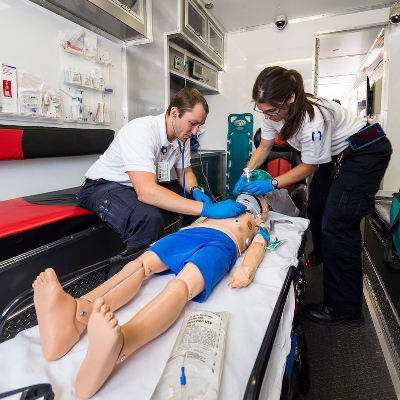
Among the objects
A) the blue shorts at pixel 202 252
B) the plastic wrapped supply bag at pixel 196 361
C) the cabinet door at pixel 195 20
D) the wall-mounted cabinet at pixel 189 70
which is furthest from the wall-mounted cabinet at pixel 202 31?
the plastic wrapped supply bag at pixel 196 361

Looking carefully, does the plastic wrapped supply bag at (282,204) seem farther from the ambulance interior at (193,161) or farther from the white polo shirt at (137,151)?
the white polo shirt at (137,151)

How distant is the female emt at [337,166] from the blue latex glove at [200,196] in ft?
1.09

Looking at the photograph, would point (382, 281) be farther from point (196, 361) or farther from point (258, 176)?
point (196, 361)

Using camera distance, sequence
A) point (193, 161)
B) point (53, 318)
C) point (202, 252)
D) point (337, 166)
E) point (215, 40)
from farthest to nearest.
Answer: point (215, 40) < point (193, 161) < point (337, 166) < point (202, 252) < point (53, 318)

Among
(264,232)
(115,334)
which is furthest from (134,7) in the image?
(115,334)

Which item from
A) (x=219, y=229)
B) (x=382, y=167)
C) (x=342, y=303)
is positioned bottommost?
(x=342, y=303)

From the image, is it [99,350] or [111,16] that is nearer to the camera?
[99,350]

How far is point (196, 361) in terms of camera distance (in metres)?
0.66

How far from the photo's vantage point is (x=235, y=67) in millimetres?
4207

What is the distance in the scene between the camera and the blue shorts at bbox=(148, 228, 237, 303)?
98 centimetres

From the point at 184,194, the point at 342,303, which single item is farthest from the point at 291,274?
the point at 184,194

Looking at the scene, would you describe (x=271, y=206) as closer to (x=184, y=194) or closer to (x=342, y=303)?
(x=184, y=194)

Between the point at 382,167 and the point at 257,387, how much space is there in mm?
1362

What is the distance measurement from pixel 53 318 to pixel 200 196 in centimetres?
123
